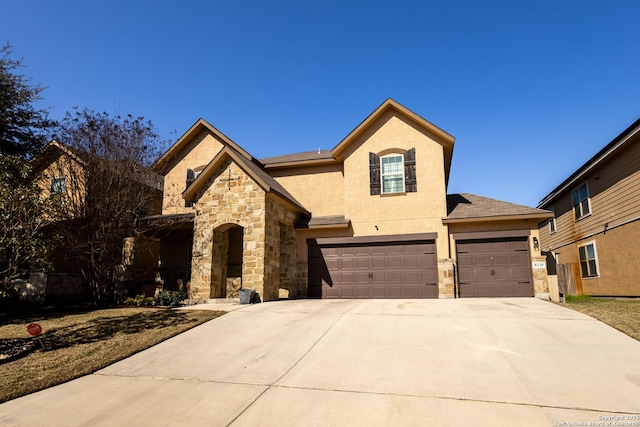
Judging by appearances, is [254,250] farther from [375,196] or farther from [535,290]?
[535,290]

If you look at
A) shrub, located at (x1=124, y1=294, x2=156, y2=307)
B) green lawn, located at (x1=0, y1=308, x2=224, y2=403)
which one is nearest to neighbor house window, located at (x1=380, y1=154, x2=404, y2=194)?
green lawn, located at (x1=0, y1=308, x2=224, y2=403)

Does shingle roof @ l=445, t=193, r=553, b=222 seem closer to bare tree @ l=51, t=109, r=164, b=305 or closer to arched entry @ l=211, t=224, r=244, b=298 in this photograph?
arched entry @ l=211, t=224, r=244, b=298

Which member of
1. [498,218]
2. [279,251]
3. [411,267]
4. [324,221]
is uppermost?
[324,221]

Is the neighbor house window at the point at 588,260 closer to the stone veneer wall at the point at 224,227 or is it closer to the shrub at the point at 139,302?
the stone veneer wall at the point at 224,227

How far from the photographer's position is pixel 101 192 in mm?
13578

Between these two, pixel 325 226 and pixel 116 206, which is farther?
pixel 325 226

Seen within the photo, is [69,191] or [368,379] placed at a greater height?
[69,191]

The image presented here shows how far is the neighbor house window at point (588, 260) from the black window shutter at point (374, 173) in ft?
33.7

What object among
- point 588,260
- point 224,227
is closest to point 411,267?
point 224,227

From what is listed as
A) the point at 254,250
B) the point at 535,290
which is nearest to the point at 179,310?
the point at 254,250

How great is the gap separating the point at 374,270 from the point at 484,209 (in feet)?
16.5

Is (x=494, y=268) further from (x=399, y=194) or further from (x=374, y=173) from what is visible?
(x=374, y=173)

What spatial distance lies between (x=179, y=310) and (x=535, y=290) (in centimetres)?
1261

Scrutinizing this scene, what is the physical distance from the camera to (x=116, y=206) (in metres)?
13.7
